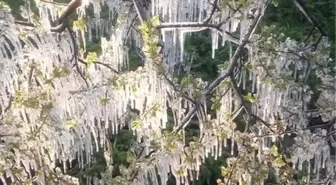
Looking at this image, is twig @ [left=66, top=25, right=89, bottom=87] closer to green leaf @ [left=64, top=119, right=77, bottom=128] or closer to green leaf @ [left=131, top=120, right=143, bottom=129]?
green leaf @ [left=64, top=119, right=77, bottom=128]

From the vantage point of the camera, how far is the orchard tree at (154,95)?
2.69 m

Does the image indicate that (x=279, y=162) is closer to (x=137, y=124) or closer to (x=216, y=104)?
(x=216, y=104)

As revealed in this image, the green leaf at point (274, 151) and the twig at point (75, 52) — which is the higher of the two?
the twig at point (75, 52)

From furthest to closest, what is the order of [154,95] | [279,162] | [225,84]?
[279,162], [225,84], [154,95]

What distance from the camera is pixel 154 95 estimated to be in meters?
2.69

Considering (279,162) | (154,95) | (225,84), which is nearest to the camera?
(154,95)

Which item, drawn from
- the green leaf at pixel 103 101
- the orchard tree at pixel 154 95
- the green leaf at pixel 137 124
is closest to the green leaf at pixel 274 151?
the orchard tree at pixel 154 95

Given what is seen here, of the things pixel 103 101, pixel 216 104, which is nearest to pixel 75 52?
pixel 103 101

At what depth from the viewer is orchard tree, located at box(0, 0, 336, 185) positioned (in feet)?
8.83

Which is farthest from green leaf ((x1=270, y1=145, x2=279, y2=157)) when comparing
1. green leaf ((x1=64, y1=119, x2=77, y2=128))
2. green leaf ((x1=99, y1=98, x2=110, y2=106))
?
green leaf ((x1=64, y1=119, x2=77, y2=128))

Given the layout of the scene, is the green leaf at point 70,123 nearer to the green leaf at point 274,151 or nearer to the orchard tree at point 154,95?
the orchard tree at point 154,95

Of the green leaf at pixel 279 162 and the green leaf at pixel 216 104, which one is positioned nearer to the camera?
the green leaf at pixel 216 104

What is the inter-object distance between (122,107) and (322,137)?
2.99ft

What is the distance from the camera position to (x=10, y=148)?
2742 mm
